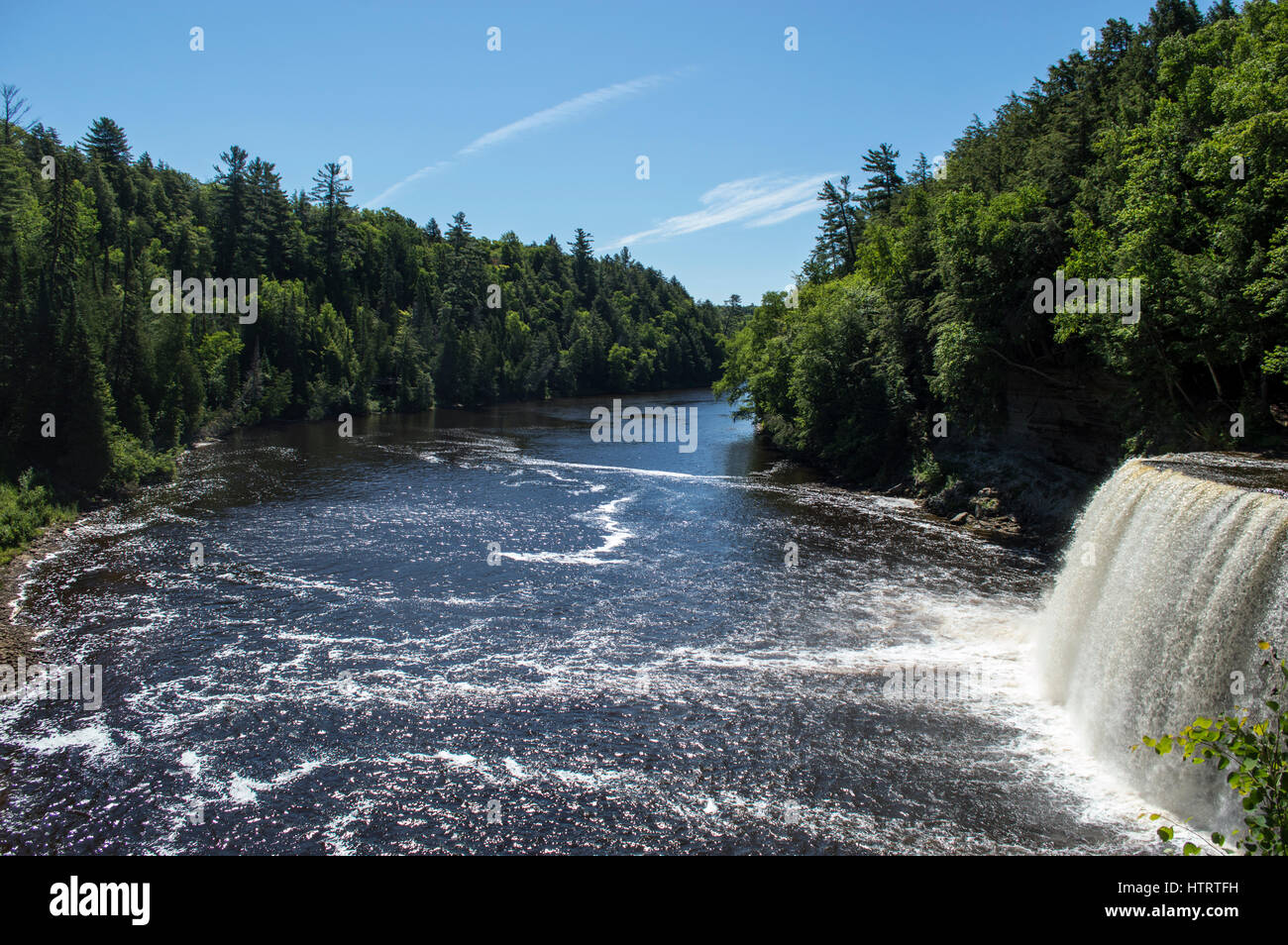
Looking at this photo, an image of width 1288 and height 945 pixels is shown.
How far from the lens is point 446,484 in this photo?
4644 centimetres

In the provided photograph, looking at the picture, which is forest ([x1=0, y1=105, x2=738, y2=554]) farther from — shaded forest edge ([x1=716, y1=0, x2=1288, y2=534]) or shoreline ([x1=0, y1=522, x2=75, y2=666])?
shaded forest edge ([x1=716, y1=0, x2=1288, y2=534])

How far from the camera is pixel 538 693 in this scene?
760 inches

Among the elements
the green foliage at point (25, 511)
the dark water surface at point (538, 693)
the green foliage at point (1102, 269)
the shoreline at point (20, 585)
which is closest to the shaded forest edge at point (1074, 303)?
the green foliage at point (1102, 269)

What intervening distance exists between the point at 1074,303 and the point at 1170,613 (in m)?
18.5

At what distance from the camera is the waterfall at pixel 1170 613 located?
43.5 feet

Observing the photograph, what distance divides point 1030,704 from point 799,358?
36.0 m

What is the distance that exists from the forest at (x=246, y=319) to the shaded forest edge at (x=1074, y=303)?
41317 millimetres

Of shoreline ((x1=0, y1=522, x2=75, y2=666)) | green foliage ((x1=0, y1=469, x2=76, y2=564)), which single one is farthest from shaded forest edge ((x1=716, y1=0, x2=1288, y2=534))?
green foliage ((x1=0, y1=469, x2=76, y2=564))

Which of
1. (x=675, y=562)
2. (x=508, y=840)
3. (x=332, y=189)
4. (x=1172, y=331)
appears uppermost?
(x=332, y=189)

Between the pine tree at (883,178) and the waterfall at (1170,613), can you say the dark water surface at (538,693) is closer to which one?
the waterfall at (1170,613)
